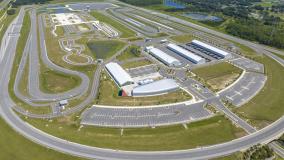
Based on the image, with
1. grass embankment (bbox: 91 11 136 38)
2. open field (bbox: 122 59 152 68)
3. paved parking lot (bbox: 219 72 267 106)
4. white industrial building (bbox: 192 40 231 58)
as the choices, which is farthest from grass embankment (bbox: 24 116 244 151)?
grass embankment (bbox: 91 11 136 38)

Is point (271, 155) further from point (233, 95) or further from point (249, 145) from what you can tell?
point (233, 95)

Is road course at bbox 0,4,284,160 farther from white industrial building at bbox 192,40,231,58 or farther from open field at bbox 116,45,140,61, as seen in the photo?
open field at bbox 116,45,140,61

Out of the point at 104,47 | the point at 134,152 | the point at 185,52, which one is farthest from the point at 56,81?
the point at 185,52

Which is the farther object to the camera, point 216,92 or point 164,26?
point 164,26

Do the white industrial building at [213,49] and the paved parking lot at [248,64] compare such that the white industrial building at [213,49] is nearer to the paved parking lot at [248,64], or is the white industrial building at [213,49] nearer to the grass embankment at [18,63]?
the paved parking lot at [248,64]

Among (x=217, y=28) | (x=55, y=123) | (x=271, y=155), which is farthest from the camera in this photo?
(x=217, y=28)

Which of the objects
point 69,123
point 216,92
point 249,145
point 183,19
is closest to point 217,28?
point 183,19
